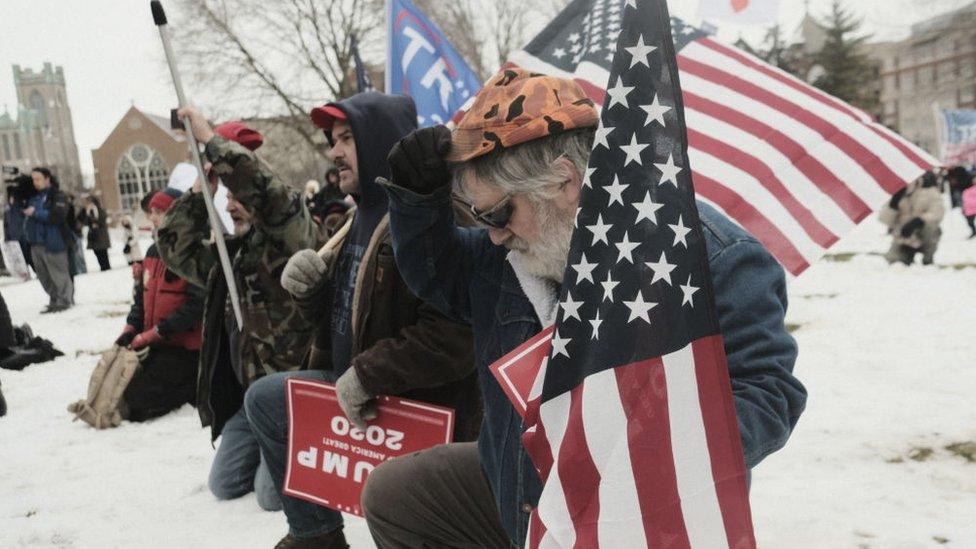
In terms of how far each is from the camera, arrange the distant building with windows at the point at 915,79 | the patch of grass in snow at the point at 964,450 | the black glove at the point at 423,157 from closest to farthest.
A: the black glove at the point at 423,157
the patch of grass in snow at the point at 964,450
the distant building with windows at the point at 915,79

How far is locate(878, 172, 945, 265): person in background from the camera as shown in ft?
32.6

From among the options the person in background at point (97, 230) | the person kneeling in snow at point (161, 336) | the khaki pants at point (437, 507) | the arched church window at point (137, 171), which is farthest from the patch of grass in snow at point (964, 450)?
the arched church window at point (137, 171)

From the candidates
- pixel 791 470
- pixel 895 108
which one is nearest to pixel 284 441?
pixel 791 470

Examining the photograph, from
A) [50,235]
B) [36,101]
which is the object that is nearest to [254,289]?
[50,235]

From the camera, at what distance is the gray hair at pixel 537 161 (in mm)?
1621

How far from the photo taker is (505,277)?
1873 mm

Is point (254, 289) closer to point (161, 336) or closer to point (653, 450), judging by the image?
point (161, 336)

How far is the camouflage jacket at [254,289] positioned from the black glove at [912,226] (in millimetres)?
9221

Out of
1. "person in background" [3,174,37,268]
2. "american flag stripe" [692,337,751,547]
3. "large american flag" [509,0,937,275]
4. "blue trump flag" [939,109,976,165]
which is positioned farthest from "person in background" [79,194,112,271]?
"blue trump flag" [939,109,976,165]

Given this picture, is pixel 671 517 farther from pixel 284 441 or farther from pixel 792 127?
pixel 792 127

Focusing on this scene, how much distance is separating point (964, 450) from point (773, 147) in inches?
66.9

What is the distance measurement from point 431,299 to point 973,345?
503 centimetres

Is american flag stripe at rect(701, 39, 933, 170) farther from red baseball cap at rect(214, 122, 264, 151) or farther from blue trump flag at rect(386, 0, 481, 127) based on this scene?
red baseball cap at rect(214, 122, 264, 151)

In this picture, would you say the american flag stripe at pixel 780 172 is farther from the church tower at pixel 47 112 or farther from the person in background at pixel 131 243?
the church tower at pixel 47 112
